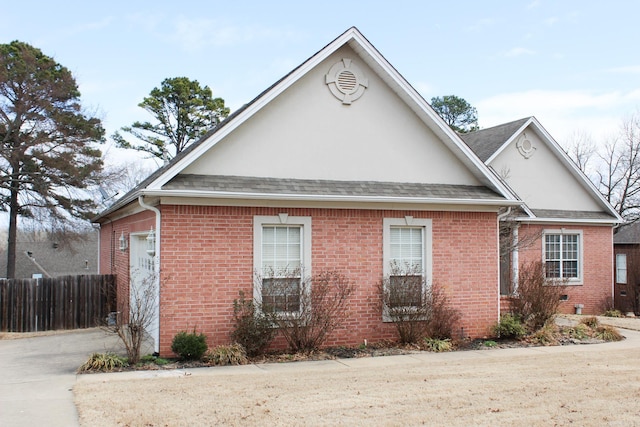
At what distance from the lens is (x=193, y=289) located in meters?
11.4

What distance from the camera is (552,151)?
2206 centimetres

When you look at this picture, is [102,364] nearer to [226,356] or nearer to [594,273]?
[226,356]

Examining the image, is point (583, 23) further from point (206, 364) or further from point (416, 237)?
point (206, 364)

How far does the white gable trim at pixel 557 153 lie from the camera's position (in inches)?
834

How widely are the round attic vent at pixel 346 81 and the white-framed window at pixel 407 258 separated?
2681 millimetres

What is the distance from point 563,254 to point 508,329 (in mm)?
9372

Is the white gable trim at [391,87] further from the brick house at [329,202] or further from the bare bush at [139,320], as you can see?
the bare bush at [139,320]

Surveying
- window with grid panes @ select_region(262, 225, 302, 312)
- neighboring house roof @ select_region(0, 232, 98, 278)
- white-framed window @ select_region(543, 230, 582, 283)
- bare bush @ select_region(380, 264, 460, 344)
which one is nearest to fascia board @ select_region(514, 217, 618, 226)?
white-framed window @ select_region(543, 230, 582, 283)

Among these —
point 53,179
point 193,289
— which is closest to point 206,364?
point 193,289

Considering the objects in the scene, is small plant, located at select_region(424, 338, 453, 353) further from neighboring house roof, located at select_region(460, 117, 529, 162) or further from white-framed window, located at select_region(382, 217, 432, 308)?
neighboring house roof, located at select_region(460, 117, 529, 162)

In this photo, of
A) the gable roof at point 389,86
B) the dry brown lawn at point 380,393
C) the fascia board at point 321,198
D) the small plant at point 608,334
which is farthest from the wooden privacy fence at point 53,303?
the small plant at point 608,334

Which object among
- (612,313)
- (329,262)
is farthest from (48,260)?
(329,262)

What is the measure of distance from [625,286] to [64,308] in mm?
21376

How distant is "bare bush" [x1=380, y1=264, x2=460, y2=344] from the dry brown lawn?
41.0 inches
